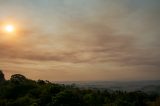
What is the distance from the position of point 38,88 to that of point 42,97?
285 inches

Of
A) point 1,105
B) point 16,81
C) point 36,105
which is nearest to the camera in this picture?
point 36,105

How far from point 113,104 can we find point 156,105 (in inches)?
332

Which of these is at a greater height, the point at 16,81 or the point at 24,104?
the point at 16,81

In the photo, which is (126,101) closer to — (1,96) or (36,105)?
(36,105)

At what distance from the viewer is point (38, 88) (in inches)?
2105

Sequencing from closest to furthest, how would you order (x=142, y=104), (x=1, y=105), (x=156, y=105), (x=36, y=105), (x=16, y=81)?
(x=156, y=105), (x=36, y=105), (x=1, y=105), (x=142, y=104), (x=16, y=81)

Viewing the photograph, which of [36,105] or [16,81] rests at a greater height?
[16,81]

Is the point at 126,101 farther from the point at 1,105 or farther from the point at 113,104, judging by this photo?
the point at 1,105

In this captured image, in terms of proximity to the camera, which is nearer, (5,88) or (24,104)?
(24,104)

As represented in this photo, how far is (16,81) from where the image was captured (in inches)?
2244

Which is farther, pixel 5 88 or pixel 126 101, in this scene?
pixel 5 88

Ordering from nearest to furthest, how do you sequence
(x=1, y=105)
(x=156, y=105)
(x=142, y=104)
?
(x=156, y=105)
(x=1, y=105)
(x=142, y=104)

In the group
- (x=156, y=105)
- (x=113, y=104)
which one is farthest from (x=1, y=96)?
(x=156, y=105)

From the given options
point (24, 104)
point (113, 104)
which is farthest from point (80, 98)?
point (24, 104)
